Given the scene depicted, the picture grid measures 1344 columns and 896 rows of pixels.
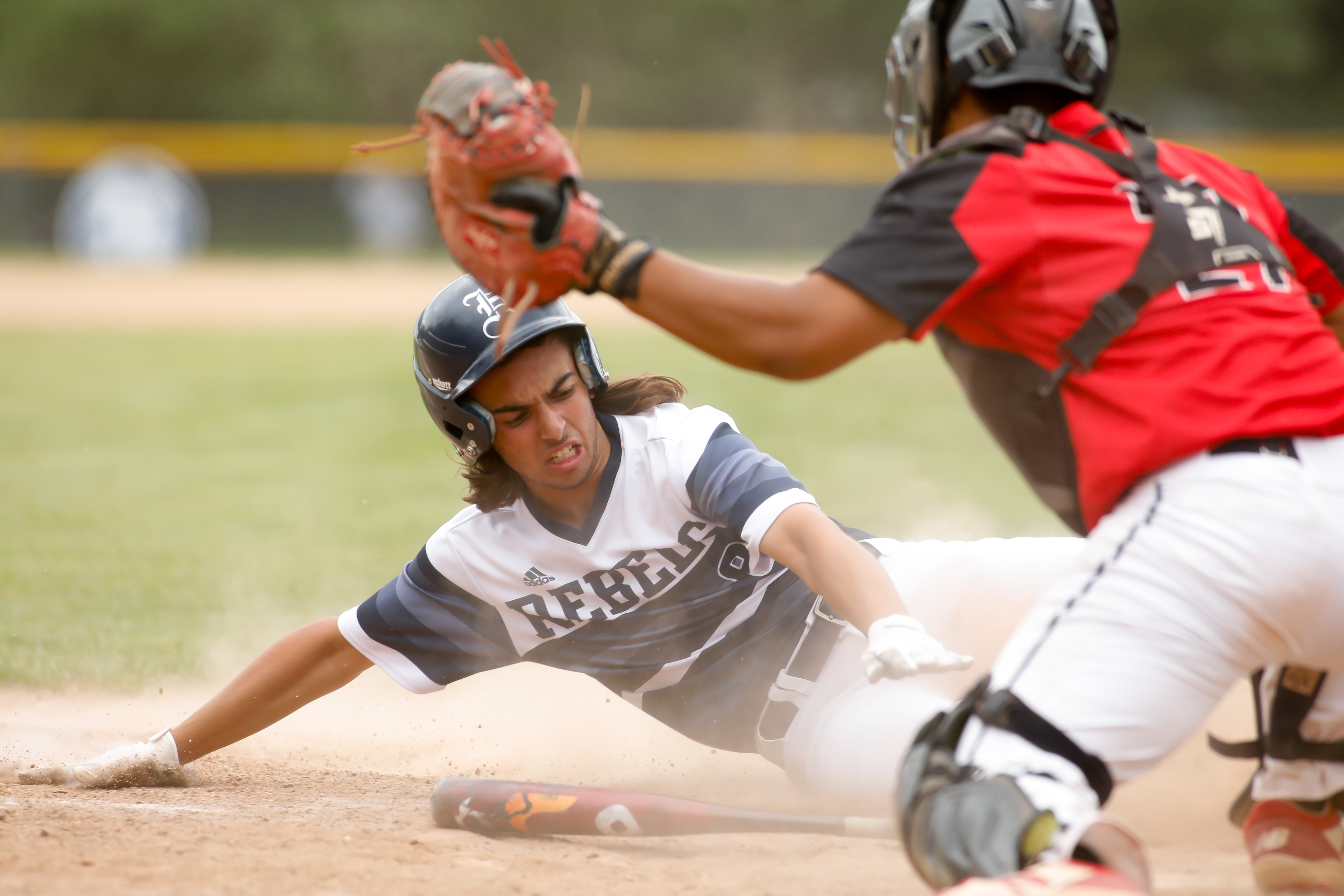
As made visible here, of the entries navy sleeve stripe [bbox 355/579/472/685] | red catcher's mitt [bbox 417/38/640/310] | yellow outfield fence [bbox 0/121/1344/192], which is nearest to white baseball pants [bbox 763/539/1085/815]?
navy sleeve stripe [bbox 355/579/472/685]

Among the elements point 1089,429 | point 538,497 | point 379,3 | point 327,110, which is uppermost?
point 379,3

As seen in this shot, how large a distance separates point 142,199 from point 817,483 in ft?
61.8

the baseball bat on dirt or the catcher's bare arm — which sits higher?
the catcher's bare arm

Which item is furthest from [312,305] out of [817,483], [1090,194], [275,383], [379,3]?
[1090,194]

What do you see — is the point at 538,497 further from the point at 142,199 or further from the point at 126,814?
the point at 142,199

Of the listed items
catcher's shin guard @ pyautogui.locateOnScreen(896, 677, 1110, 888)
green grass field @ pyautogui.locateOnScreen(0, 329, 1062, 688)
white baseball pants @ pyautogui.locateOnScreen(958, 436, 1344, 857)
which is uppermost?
white baseball pants @ pyautogui.locateOnScreen(958, 436, 1344, 857)

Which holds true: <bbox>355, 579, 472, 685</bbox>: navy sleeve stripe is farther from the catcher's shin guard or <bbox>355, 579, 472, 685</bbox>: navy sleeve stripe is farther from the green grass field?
the green grass field

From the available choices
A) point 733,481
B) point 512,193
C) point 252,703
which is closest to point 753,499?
point 733,481

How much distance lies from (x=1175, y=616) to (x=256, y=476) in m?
7.59

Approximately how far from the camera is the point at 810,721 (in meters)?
3.29

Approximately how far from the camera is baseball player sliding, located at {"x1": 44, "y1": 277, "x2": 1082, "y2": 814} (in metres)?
3.33

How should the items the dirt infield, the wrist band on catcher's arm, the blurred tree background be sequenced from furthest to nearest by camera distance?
1. the blurred tree background
2. the dirt infield
3. the wrist band on catcher's arm

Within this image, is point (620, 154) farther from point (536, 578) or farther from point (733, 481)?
point (733, 481)

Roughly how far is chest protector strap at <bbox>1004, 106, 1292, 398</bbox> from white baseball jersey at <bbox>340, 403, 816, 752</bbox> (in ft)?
4.24
